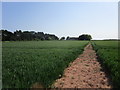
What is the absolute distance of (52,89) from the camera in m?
6.43

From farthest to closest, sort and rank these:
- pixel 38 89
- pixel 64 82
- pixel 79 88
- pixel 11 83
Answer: pixel 64 82 < pixel 79 88 < pixel 11 83 < pixel 38 89

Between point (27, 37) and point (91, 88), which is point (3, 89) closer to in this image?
point (91, 88)

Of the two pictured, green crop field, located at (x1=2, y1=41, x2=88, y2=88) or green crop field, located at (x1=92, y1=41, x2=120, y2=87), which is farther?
green crop field, located at (x1=92, y1=41, x2=120, y2=87)

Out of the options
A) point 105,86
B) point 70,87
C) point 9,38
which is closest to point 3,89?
point 70,87

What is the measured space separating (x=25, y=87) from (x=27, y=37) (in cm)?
12214

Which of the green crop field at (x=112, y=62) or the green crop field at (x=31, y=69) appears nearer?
the green crop field at (x=31, y=69)

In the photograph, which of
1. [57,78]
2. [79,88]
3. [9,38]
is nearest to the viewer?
[79,88]

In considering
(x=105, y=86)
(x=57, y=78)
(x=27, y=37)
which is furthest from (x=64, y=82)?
(x=27, y=37)

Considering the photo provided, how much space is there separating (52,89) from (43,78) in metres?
0.78

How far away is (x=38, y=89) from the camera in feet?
17.6

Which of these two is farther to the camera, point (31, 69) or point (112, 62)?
point (112, 62)

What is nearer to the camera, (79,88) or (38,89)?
(38,89)

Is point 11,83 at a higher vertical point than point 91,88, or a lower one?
higher

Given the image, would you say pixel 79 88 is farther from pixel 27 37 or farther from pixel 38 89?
pixel 27 37
